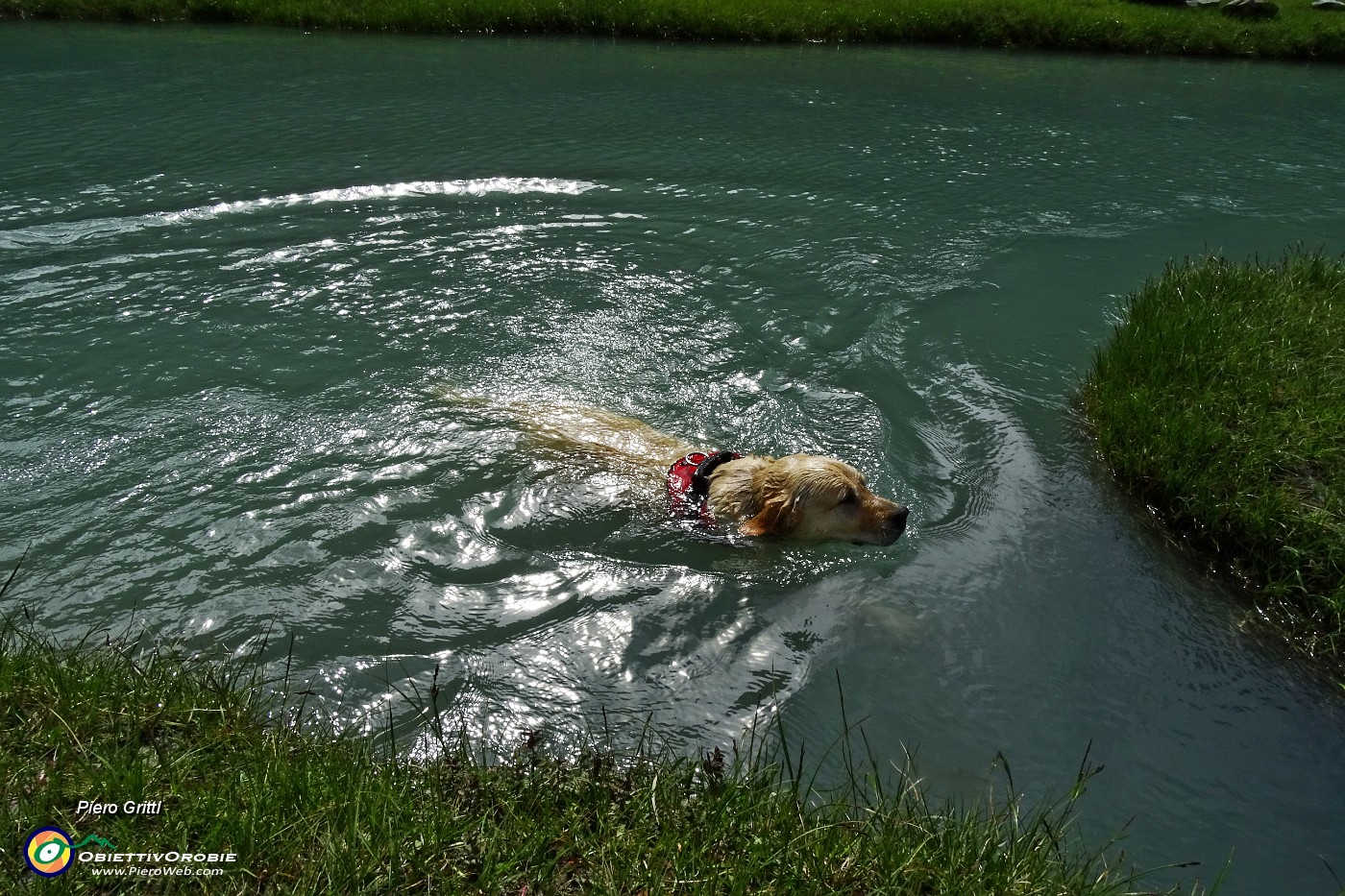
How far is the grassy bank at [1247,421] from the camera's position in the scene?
18.7ft

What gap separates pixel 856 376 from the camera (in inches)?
316

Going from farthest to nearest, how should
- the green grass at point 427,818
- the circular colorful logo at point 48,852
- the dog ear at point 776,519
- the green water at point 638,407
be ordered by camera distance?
the dog ear at point 776,519 → the green water at point 638,407 → the green grass at point 427,818 → the circular colorful logo at point 48,852

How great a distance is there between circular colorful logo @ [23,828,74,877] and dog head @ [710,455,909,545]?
3.77 m

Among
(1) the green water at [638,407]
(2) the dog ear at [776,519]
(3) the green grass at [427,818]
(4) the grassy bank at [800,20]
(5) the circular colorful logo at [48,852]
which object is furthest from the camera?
(4) the grassy bank at [800,20]

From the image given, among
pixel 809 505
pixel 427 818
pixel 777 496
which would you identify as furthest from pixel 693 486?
pixel 427 818

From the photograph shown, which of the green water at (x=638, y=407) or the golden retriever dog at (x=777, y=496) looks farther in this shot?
the golden retriever dog at (x=777, y=496)

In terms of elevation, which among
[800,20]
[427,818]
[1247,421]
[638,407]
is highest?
[800,20]

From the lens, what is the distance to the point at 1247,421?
Result: 660 cm

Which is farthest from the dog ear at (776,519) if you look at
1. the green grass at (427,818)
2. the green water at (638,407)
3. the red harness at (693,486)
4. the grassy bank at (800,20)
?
the grassy bank at (800,20)

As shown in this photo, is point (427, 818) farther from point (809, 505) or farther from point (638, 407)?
point (638, 407)

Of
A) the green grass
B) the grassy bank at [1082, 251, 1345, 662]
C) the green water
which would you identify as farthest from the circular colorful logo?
the grassy bank at [1082, 251, 1345, 662]

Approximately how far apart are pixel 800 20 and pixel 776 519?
20684 mm

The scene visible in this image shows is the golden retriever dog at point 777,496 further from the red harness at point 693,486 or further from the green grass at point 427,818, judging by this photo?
the green grass at point 427,818

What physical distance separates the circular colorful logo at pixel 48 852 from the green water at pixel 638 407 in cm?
152
